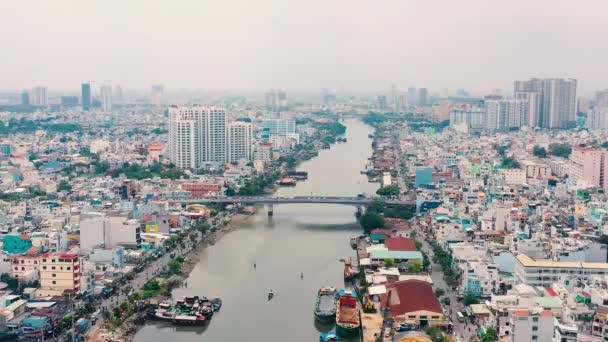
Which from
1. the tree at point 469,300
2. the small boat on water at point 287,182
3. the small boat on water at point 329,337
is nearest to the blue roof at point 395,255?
the tree at point 469,300

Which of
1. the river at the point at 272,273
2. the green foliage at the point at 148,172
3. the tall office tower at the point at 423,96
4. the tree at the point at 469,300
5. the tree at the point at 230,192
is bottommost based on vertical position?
the river at the point at 272,273

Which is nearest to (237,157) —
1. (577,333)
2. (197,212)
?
(197,212)

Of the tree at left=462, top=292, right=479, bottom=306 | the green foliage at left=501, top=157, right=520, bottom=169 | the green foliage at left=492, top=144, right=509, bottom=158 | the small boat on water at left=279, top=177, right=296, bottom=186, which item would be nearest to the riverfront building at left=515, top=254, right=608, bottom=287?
the tree at left=462, top=292, right=479, bottom=306

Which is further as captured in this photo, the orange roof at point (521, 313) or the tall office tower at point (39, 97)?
the tall office tower at point (39, 97)

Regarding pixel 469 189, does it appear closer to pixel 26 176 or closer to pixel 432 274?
pixel 432 274

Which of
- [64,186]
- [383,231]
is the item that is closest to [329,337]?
[383,231]

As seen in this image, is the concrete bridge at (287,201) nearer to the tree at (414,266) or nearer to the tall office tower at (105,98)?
the tree at (414,266)

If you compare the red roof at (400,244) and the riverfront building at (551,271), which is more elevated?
the riverfront building at (551,271)

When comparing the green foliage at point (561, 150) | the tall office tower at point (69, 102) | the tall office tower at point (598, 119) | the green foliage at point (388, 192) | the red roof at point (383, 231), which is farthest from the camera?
the tall office tower at point (69, 102)
